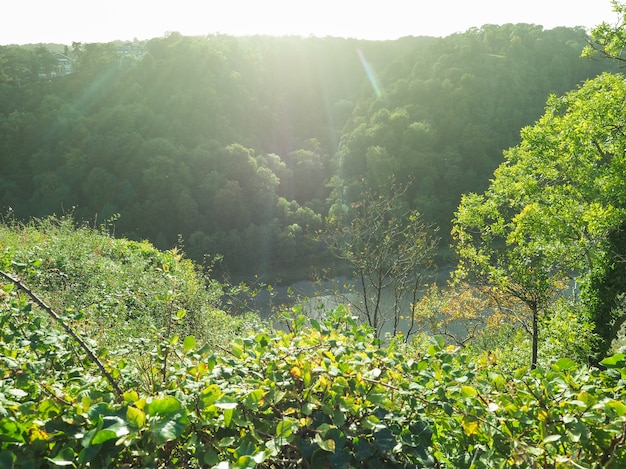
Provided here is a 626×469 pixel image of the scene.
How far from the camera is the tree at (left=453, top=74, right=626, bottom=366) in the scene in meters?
8.20

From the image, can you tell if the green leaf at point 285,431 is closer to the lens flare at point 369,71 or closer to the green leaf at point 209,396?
the green leaf at point 209,396

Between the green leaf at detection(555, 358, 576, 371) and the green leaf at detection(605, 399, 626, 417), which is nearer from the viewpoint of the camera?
the green leaf at detection(605, 399, 626, 417)

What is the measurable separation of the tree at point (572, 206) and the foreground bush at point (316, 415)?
7.48 metres

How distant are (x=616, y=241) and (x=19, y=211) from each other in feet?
95.7

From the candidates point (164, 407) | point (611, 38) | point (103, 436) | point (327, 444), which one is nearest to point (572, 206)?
point (611, 38)

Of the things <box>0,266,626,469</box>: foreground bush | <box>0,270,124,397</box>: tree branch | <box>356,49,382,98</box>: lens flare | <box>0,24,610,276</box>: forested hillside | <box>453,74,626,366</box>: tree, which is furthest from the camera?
<box>356,49,382,98</box>: lens flare

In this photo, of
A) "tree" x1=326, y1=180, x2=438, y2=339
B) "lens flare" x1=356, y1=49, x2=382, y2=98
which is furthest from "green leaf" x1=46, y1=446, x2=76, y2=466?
"lens flare" x1=356, y1=49, x2=382, y2=98

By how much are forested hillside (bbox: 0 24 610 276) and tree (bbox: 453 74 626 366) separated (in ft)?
52.5

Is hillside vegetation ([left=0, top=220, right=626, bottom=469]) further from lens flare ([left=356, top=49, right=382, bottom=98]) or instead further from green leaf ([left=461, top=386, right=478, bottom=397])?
lens flare ([left=356, top=49, right=382, bottom=98])

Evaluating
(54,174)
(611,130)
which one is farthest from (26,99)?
(611,130)

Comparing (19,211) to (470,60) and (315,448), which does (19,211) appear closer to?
(315,448)

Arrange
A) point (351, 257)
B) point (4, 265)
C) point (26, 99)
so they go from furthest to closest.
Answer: point (26, 99), point (351, 257), point (4, 265)

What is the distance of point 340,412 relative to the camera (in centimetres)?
131

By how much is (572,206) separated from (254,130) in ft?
111
